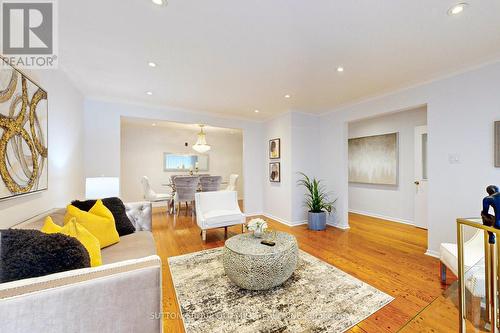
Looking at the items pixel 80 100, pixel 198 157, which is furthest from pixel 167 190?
pixel 80 100

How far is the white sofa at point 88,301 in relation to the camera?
26.7 inches

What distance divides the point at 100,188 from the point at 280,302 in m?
2.55

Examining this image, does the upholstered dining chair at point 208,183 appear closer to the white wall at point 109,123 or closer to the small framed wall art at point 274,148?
the white wall at point 109,123

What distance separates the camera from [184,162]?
679 centimetres

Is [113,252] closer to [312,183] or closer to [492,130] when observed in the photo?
[312,183]

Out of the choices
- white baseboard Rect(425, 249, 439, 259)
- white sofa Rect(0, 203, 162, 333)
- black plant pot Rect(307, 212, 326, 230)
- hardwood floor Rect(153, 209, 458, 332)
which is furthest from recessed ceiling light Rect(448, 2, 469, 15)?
black plant pot Rect(307, 212, 326, 230)

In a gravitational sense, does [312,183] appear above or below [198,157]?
below

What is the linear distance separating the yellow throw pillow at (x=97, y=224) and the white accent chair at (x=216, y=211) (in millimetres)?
1422

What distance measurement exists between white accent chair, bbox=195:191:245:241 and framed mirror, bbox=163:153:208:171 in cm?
350

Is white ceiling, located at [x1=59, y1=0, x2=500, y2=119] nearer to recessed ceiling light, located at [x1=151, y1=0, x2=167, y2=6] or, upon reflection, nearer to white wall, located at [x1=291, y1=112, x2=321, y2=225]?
recessed ceiling light, located at [x1=151, y1=0, x2=167, y2=6]

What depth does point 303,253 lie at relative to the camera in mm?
2863

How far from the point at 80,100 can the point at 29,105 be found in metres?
1.80

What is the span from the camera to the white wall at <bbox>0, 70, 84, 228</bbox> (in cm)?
166

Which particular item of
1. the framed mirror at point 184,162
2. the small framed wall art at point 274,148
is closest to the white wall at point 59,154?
the framed mirror at point 184,162
